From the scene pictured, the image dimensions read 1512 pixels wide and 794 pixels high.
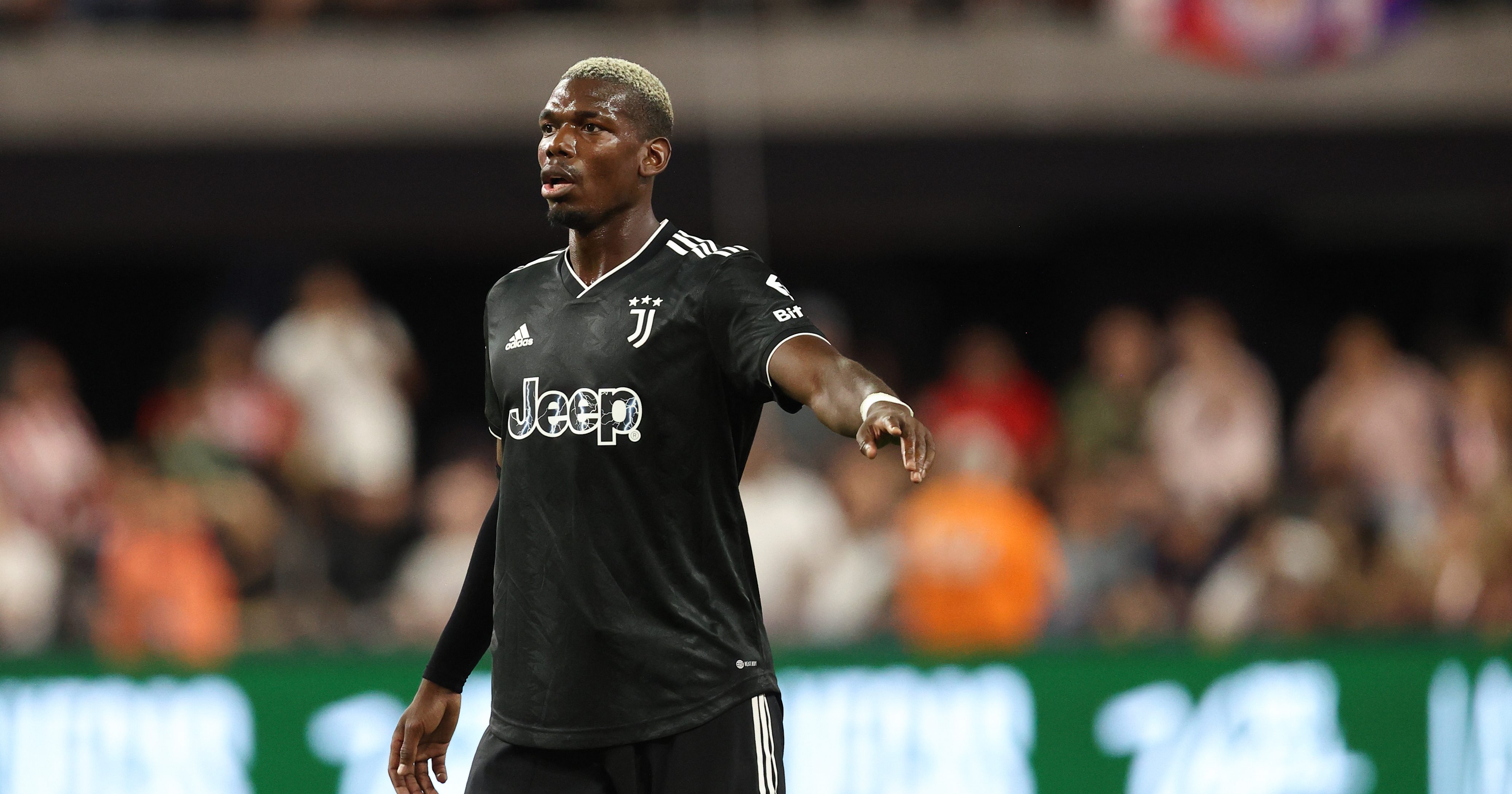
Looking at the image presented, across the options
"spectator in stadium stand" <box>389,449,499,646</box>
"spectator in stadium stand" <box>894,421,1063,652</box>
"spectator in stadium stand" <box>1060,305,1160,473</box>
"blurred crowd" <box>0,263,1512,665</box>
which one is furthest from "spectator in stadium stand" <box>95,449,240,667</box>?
"spectator in stadium stand" <box>1060,305,1160,473</box>

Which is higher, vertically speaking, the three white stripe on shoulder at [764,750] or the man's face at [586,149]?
the man's face at [586,149]

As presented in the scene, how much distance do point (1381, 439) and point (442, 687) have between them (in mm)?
7323

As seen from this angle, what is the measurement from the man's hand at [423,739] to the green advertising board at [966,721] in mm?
4190

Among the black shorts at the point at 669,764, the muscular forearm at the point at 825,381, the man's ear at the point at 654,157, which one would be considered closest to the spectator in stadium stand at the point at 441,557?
the black shorts at the point at 669,764

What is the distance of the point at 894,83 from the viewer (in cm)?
1378

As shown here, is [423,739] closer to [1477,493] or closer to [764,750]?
[764,750]

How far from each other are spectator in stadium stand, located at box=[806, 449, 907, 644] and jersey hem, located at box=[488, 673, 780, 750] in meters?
5.43

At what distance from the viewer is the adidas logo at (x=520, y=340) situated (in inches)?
153

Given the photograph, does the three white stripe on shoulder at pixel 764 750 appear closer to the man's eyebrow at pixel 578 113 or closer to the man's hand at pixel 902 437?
the man's hand at pixel 902 437

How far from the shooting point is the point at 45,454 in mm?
11172

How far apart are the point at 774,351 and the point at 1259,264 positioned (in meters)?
11.6

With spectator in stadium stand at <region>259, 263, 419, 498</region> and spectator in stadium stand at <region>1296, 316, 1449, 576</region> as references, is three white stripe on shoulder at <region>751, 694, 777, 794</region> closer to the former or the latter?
spectator in stadium stand at <region>1296, 316, 1449, 576</region>

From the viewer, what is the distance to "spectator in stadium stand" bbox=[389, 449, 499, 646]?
964cm

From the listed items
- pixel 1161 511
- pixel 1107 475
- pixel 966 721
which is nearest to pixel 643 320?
pixel 966 721
